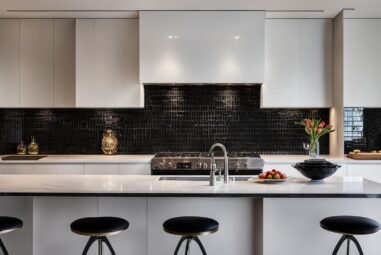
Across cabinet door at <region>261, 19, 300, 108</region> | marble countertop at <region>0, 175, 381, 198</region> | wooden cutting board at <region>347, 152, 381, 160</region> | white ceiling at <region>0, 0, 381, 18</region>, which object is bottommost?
marble countertop at <region>0, 175, 381, 198</region>

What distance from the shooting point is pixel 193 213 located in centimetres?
311

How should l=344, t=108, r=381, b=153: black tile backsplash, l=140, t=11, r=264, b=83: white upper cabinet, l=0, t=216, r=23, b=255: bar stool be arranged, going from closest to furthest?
1. l=0, t=216, r=23, b=255: bar stool
2. l=140, t=11, r=264, b=83: white upper cabinet
3. l=344, t=108, r=381, b=153: black tile backsplash

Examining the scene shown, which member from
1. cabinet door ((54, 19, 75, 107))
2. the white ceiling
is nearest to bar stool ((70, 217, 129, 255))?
the white ceiling

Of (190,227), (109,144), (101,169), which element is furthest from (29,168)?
(190,227)

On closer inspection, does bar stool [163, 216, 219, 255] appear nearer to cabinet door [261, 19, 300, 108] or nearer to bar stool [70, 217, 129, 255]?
bar stool [70, 217, 129, 255]

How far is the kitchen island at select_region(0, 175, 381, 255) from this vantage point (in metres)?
2.99

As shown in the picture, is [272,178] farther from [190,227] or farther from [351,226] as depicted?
[190,227]

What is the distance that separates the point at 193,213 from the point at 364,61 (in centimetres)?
292

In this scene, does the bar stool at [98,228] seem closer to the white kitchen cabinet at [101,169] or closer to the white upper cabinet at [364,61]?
the white kitchen cabinet at [101,169]

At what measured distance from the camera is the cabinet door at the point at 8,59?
16.5ft

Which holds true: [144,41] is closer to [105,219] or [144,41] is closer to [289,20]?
[289,20]

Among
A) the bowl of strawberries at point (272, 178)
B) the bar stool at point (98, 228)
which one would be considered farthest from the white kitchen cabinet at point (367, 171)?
the bar stool at point (98, 228)

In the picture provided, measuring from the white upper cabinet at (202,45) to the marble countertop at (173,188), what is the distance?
1808 millimetres

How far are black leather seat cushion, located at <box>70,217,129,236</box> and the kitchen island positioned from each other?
28cm
